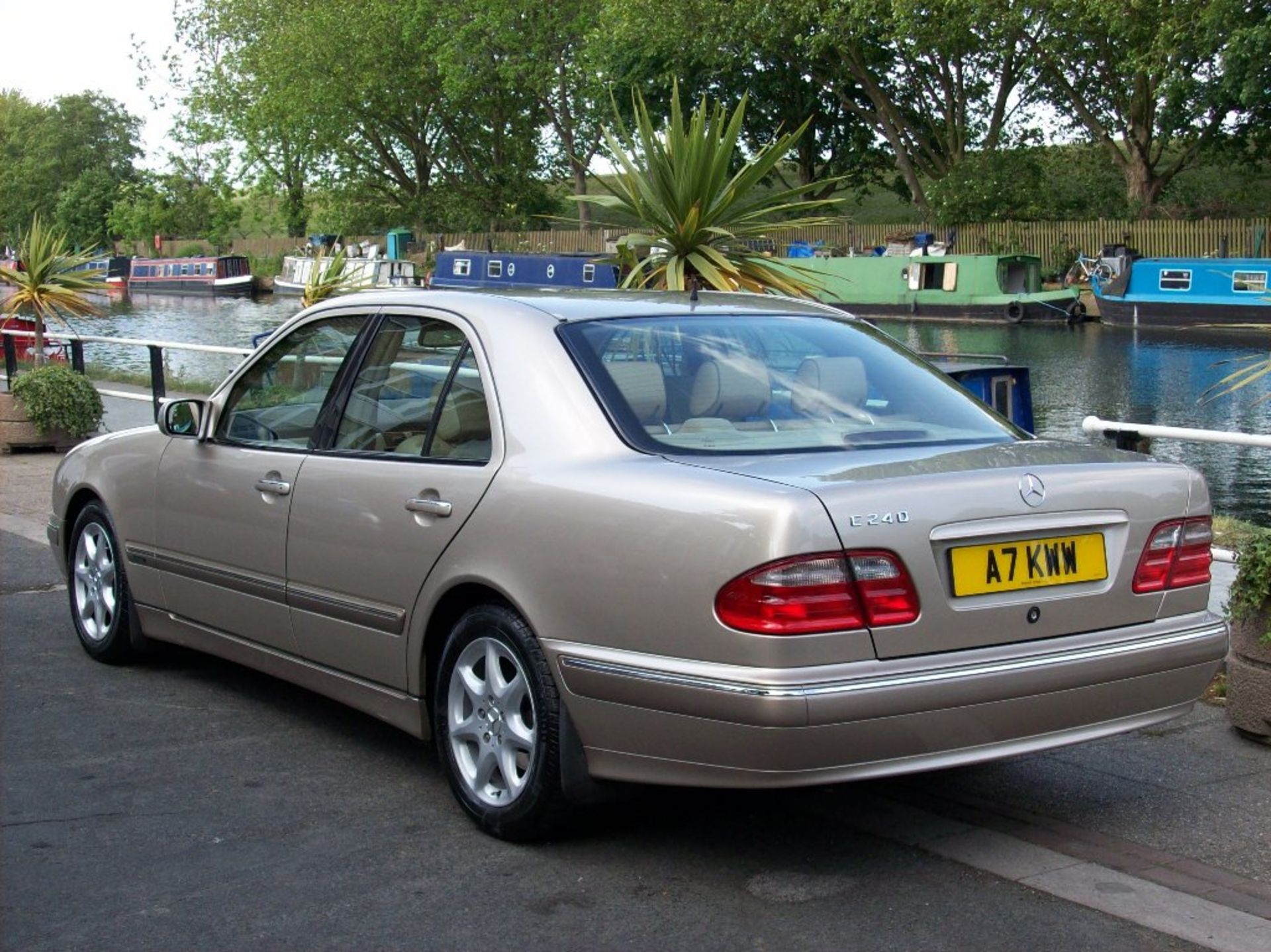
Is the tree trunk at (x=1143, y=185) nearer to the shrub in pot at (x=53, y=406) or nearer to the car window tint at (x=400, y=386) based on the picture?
the shrub in pot at (x=53, y=406)

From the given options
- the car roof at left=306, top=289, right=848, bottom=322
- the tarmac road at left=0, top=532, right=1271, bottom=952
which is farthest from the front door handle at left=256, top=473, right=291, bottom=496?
the tarmac road at left=0, top=532, right=1271, bottom=952

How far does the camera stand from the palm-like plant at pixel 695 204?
409 inches

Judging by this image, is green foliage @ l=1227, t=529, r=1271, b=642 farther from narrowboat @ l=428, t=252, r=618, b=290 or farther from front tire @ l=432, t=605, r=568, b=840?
narrowboat @ l=428, t=252, r=618, b=290

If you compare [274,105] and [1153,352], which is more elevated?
[274,105]

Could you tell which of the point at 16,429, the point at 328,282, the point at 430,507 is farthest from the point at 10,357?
the point at 430,507

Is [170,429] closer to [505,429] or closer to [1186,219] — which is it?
[505,429]

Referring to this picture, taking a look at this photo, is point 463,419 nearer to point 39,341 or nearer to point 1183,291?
point 39,341

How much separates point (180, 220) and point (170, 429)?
9180 centimetres

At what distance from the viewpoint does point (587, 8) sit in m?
61.4

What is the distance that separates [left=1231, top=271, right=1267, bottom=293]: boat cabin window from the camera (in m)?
39.3

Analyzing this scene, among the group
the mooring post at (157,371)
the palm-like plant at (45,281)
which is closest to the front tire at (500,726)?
the mooring post at (157,371)

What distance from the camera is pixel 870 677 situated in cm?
393

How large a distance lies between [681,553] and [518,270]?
133 ft

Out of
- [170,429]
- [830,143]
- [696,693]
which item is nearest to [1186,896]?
[696,693]
